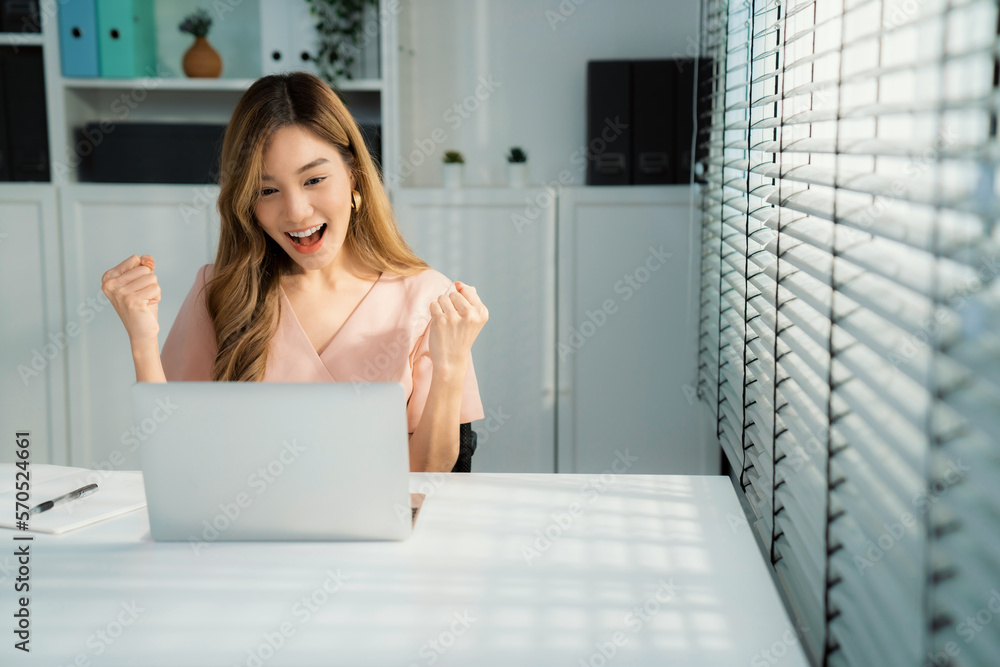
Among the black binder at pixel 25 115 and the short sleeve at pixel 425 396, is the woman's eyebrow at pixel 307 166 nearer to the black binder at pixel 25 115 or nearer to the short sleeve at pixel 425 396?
the short sleeve at pixel 425 396

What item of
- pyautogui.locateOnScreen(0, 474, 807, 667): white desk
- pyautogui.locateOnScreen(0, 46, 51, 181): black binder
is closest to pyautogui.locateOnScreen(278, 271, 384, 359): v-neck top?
pyautogui.locateOnScreen(0, 474, 807, 667): white desk

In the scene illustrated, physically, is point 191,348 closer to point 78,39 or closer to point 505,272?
point 505,272

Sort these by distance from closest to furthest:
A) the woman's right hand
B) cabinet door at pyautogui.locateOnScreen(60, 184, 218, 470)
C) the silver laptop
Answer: the silver laptop, the woman's right hand, cabinet door at pyautogui.locateOnScreen(60, 184, 218, 470)

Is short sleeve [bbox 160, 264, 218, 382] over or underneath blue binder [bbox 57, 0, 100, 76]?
underneath

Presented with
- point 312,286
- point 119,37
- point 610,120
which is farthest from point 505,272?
point 119,37

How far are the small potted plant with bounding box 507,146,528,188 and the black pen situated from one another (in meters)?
1.54

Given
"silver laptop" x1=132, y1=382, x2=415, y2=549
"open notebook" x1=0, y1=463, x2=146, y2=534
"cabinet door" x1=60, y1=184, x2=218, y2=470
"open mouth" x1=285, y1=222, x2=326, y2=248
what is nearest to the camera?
"silver laptop" x1=132, y1=382, x2=415, y2=549

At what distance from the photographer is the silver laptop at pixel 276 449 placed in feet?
3.18

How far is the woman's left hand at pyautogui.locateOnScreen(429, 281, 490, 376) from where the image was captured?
140cm

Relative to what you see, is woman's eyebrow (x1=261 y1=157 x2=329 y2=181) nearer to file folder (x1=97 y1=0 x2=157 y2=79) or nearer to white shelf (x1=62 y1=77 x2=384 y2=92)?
white shelf (x1=62 y1=77 x2=384 y2=92)

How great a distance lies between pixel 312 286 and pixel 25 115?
1.28 metres

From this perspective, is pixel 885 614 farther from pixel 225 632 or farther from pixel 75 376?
pixel 75 376

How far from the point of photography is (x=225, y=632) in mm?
823

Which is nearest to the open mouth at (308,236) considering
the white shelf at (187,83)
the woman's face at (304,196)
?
the woman's face at (304,196)
